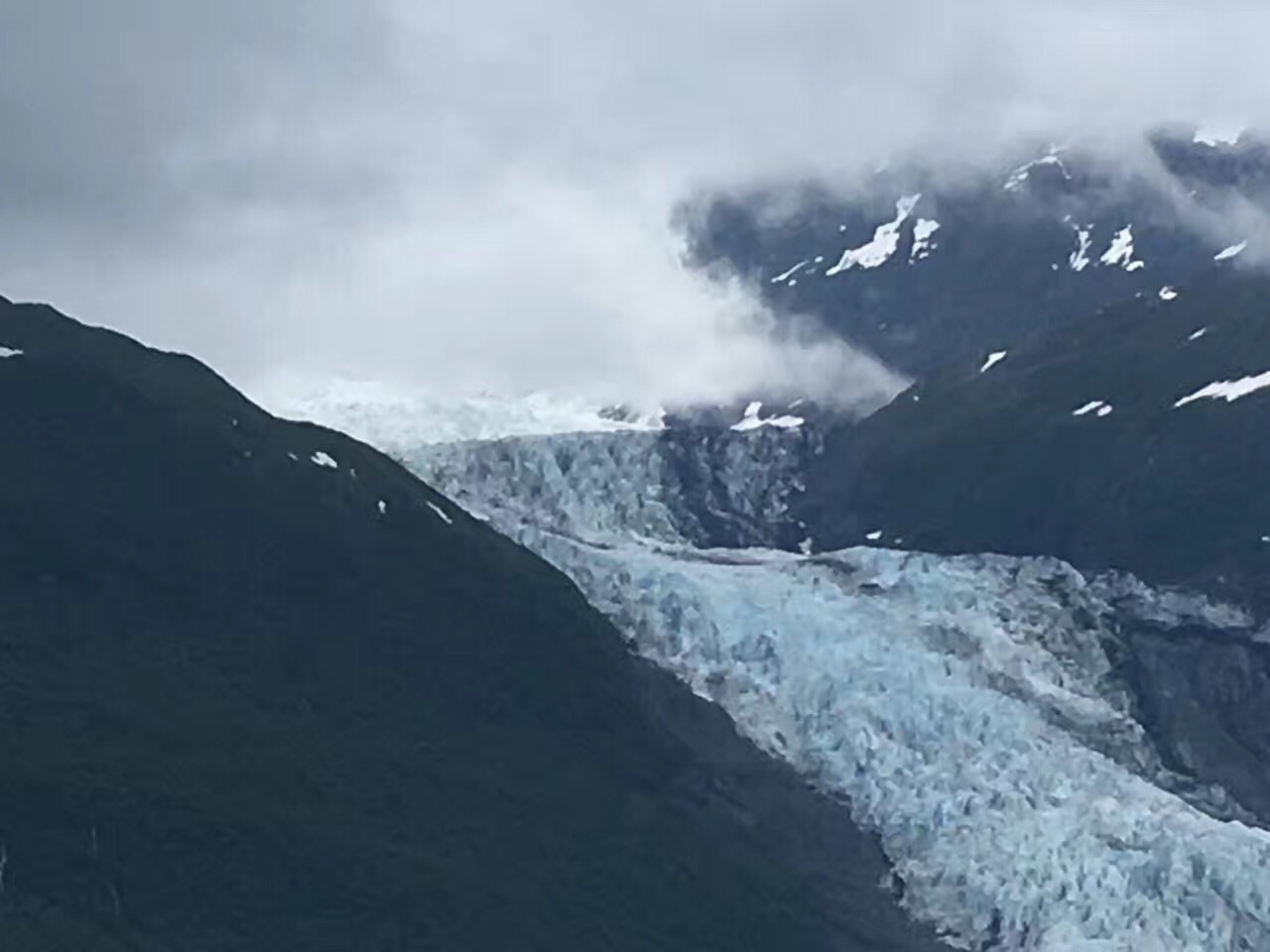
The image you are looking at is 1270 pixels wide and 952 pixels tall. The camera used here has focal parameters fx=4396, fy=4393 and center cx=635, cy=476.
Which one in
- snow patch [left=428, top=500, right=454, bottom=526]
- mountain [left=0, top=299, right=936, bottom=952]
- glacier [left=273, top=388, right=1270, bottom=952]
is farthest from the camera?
snow patch [left=428, top=500, right=454, bottom=526]

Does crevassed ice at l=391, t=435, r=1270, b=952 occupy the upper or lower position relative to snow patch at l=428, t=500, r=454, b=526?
lower

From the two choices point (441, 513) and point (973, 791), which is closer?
point (973, 791)

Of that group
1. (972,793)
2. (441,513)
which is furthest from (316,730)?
(972,793)

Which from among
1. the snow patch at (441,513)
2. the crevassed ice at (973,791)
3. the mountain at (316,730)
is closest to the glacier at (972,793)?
the crevassed ice at (973,791)

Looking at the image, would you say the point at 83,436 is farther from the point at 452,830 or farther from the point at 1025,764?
the point at 1025,764

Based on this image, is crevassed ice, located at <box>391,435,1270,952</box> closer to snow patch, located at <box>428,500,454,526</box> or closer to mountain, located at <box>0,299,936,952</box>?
mountain, located at <box>0,299,936,952</box>

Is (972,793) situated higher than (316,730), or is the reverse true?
(972,793)

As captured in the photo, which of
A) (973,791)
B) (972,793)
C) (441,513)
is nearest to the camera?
(972,793)

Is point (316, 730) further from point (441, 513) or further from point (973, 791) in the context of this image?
point (973, 791)

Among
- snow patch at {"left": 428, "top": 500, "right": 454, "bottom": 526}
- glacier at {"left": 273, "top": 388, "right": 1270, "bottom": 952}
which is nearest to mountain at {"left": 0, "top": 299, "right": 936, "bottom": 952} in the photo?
snow patch at {"left": 428, "top": 500, "right": 454, "bottom": 526}

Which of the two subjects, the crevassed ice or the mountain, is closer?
the mountain
